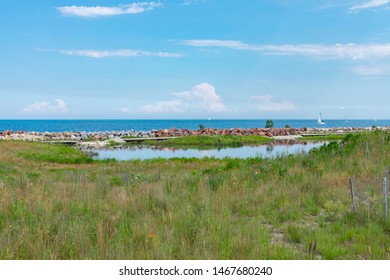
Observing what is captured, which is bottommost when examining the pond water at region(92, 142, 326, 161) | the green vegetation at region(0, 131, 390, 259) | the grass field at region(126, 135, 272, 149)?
the pond water at region(92, 142, 326, 161)

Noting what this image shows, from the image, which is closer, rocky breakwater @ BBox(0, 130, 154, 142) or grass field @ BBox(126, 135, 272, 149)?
grass field @ BBox(126, 135, 272, 149)

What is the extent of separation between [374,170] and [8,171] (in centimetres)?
1662

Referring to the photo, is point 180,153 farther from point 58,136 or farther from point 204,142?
point 58,136

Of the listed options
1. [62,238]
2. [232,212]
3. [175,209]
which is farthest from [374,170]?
[62,238]

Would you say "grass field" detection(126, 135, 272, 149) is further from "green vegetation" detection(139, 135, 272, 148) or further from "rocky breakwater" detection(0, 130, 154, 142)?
"rocky breakwater" detection(0, 130, 154, 142)

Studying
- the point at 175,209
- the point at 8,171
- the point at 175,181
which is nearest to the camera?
the point at 175,209

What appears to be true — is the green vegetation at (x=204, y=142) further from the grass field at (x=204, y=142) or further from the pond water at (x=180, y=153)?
the pond water at (x=180, y=153)

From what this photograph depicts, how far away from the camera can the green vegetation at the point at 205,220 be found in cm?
554

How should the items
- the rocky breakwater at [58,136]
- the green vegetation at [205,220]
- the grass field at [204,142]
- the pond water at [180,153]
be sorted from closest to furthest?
the green vegetation at [205,220]
the pond water at [180,153]
the grass field at [204,142]
the rocky breakwater at [58,136]

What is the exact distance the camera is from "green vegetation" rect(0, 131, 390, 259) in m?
5.54

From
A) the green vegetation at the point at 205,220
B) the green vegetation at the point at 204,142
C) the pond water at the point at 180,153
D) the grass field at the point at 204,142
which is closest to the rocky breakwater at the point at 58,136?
the grass field at the point at 204,142

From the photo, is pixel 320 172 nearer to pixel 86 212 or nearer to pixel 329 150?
pixel 329 150

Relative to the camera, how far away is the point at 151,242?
5.67 m

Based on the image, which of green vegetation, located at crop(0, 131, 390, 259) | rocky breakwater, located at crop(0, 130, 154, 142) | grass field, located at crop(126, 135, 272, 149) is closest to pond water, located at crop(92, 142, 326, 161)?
grass field, located at crop(126, 135, 272, 149)
